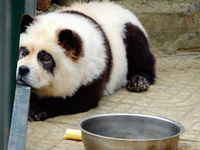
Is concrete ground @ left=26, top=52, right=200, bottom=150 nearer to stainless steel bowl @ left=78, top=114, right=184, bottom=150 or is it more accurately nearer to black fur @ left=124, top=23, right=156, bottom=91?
black fur @ left=124, top=23, right=156, bottom=91

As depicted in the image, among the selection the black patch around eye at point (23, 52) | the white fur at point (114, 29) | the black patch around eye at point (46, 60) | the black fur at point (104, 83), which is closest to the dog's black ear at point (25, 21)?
the black patch around eye at point (23, 52)

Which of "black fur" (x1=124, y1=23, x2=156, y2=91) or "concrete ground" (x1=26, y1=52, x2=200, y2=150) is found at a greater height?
"black fur" (x1=124, y1=23, x2=156, y2=91)

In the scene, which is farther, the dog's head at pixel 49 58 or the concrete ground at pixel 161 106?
the dog's head at pixel 49 58

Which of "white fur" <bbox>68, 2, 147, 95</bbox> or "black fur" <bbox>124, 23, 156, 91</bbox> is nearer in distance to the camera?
"white fur" <bbox>68, 2, 147, 95</bbox>

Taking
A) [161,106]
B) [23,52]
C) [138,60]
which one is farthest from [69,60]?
[138,60]

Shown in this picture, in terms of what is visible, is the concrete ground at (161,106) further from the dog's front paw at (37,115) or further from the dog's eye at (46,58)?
the dog's eye at (46,58)

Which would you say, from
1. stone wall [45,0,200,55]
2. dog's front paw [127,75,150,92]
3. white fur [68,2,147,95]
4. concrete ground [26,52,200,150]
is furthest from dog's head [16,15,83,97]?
stone wall [45,0,200,55]

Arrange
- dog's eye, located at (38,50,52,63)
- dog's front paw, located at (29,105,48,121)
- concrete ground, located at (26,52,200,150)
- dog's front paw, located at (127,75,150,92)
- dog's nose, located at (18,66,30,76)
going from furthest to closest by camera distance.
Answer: dog's front paw, located at (127,75,150,92) < dog's front paw, located at (29,105,48,121) < dog's eye, located at (38,50,52,63) < dog's nose, located at (18,66,30,76) < concrete ground, located at (26,52,200,150)

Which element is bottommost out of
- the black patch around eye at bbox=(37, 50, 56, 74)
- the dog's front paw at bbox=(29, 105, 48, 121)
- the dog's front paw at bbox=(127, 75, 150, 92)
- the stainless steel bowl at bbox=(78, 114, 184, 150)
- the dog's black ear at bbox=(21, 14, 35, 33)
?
the dog's front paw at bbox=(29, 105, 48, 121)

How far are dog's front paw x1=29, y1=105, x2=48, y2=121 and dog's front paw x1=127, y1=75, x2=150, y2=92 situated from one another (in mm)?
1424

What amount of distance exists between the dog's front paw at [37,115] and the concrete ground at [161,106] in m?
0.06

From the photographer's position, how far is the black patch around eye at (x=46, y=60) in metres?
3.65

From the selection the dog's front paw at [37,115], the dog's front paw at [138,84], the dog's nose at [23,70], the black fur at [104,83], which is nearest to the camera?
the dog's nose at [23,70]

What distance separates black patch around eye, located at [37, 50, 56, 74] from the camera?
365 cm
